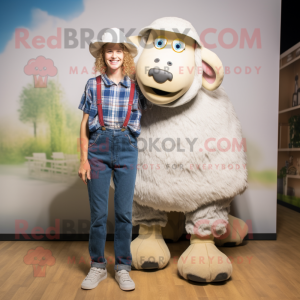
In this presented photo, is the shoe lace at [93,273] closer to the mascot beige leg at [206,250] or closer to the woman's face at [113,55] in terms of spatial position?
the mascot beige leg at [206,250]

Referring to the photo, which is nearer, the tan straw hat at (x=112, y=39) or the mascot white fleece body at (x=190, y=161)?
the tan straw hat at (x=112, y=39)

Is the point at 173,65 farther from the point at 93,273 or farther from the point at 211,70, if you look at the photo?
the point at 93,273

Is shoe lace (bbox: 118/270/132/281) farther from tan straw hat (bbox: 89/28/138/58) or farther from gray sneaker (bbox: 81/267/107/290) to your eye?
tan straw hat (bbox: 89/28/138/58)

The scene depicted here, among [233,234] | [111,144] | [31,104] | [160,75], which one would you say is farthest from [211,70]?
[31,104]

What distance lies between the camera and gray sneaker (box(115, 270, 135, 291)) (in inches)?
53.3

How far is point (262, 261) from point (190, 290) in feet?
1.85

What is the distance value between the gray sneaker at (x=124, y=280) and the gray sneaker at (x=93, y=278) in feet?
0.23

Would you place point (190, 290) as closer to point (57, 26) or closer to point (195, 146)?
point (195, 146)

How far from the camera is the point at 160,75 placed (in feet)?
4.33

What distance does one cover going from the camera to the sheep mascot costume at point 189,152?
1.40 m

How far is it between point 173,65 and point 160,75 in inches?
3.2

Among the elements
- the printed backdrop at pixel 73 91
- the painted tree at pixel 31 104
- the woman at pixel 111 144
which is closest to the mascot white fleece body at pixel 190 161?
the woman at pixel 111 144

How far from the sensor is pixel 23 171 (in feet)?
6.73

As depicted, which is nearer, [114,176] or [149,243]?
[114,176]
